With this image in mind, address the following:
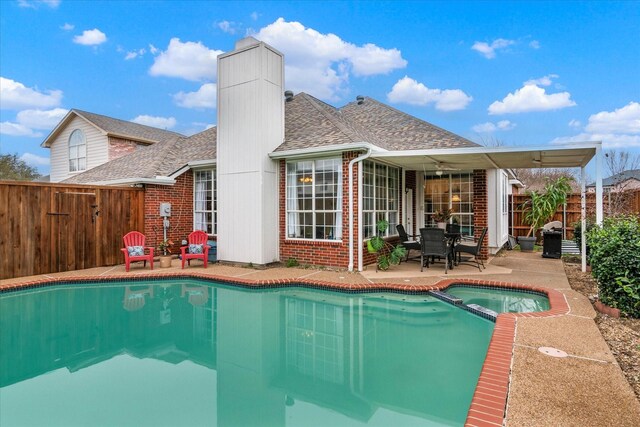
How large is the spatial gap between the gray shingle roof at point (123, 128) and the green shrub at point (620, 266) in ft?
65.3

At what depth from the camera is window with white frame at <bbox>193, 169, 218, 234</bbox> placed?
12.4 m

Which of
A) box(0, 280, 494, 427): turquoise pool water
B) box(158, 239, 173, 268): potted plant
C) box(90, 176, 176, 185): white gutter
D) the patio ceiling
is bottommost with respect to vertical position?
box(0, 280, 494, 427): turquoise pool water

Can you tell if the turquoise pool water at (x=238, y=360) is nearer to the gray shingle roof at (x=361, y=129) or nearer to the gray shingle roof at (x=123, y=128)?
the gray shingle roof at (x=361, y=129)

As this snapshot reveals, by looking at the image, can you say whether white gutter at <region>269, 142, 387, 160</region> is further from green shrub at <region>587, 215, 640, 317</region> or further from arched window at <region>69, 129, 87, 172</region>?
arched window at <region>69, 129, 87, 172</region>

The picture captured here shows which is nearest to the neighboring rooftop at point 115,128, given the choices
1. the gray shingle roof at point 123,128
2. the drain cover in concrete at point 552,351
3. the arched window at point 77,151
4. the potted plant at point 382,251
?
the gray shingle roof at point 123,128

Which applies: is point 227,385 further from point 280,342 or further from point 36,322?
point 36,322

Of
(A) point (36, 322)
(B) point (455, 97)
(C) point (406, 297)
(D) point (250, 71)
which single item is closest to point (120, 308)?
(A) point (36, 322)

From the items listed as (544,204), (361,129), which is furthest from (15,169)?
(544,204)

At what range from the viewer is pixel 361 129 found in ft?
38.7

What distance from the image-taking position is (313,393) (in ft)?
12.4

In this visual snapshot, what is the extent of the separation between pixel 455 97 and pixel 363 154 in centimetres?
3348

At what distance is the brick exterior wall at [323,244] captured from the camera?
927cm

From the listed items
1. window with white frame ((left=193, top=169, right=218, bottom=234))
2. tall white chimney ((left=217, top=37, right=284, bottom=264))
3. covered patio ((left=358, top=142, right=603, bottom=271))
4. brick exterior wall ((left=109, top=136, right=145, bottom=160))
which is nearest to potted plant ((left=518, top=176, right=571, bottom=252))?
covered patio ((left=358, top=142, right=603, bottom=271))

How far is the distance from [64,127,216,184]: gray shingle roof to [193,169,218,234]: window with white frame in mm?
630
